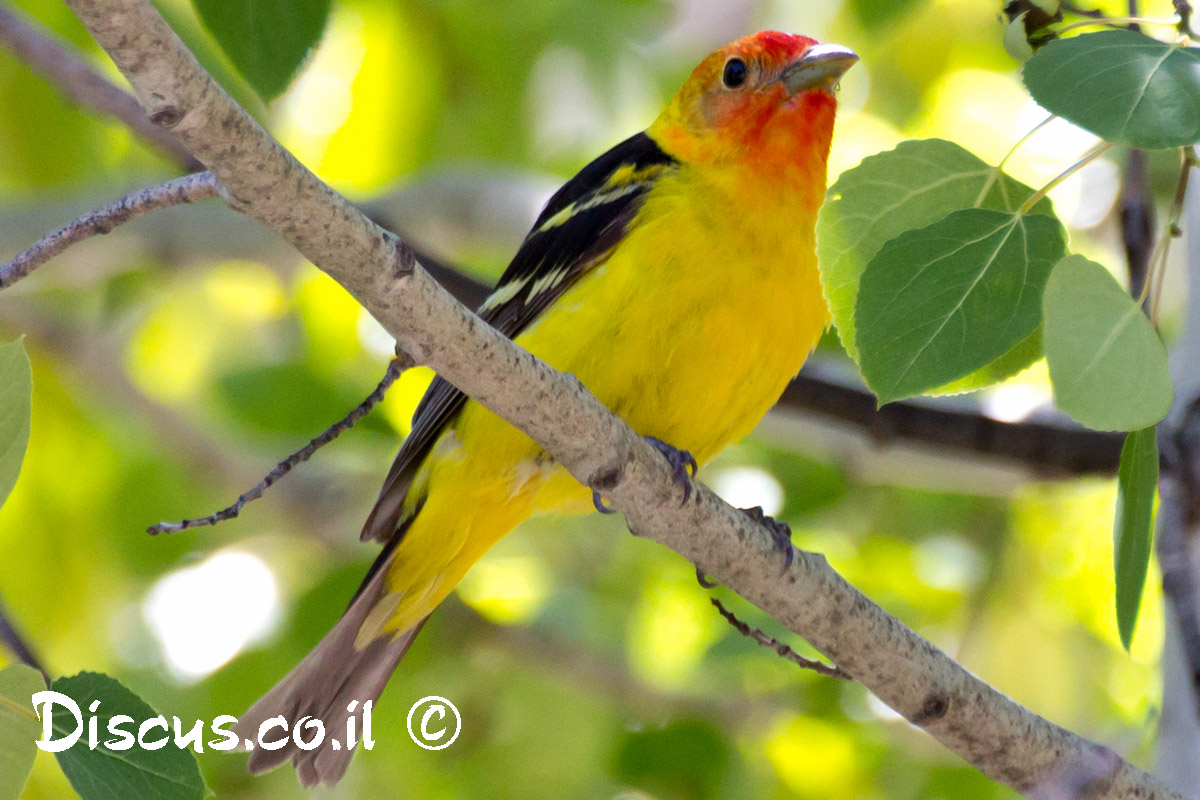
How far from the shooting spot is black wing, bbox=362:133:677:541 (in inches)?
105

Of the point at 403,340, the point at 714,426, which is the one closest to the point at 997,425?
the point at 714,426

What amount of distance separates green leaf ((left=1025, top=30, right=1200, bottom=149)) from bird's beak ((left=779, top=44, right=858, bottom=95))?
4.62 ft

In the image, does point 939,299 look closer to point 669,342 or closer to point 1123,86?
point 1123,86

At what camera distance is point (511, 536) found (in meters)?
5.27

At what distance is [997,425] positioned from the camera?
3.60m

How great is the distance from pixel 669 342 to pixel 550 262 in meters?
0.45

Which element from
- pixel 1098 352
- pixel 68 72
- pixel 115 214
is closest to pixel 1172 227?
pixel 1098 352

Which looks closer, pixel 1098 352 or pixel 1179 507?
pixel 1098 352

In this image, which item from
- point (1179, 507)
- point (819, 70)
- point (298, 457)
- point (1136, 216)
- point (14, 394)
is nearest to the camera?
point (14, 394)

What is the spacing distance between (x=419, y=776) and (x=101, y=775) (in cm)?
284

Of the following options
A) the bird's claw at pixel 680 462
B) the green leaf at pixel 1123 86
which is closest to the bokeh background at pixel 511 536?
the bird's claw at pixel 680 462

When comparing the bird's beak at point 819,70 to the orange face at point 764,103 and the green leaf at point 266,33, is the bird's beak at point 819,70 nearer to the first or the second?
the orange face at point 764,103

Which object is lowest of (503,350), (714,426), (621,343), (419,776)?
(419,776)

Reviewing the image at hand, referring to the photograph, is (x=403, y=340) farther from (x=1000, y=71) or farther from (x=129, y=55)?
(x=1000, y=71)
